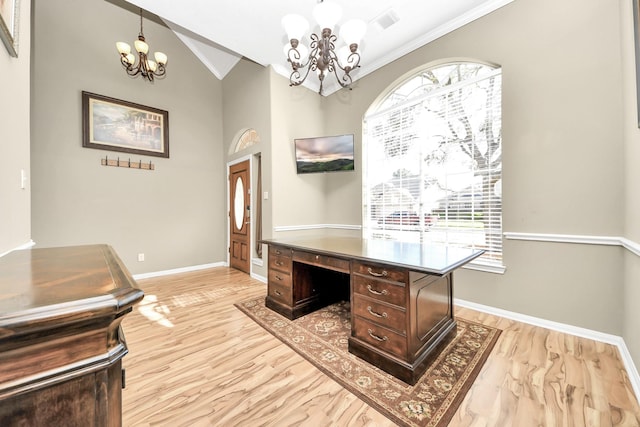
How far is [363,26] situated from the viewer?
200cm

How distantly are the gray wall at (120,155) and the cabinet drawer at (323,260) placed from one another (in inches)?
124

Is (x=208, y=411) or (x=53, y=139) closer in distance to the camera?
(x=208, y=411)

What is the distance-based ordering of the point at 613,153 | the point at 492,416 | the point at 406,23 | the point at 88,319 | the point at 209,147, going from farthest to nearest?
the point at 209,147
the point at 406,23
the point at 613,153
the point at 492,416
the point at 88,319

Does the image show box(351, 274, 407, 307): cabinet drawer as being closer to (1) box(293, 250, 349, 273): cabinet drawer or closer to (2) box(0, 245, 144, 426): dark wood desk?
(1) box(293, 250, 349, 273): cabinet drawer

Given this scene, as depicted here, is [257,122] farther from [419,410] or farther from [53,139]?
[419,410]

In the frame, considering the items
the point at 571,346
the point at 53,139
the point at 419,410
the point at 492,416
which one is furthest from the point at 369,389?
the point at 53,139

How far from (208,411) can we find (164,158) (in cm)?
415

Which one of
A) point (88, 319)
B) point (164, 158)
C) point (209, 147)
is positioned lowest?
point (88, 319)

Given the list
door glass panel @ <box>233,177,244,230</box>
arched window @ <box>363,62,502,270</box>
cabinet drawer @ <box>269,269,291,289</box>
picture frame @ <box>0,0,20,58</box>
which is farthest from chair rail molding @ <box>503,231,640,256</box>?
door glass panel @ <box>233,177,244,230</box>

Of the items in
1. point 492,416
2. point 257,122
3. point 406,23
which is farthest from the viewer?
point 257,122

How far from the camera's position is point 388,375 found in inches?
65.6

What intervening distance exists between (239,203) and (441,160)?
347 centimetres

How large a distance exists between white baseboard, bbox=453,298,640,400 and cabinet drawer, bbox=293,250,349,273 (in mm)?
1761

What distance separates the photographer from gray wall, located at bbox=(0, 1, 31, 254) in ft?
4.00
